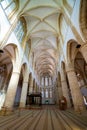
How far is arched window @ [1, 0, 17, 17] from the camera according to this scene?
7.98 meters

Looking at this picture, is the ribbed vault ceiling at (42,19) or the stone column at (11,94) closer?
the stone column at (11,94)

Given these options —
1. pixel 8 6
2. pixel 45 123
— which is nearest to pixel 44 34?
pixel 8 6

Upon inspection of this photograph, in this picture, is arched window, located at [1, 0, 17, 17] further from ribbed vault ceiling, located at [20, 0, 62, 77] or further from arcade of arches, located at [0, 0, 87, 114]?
ribbed vault ceiling, located at [20, 0, 62, 77]

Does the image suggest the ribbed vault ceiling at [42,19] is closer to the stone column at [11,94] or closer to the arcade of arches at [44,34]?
the arcade of arches at [44,34]

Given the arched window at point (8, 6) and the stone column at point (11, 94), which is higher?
the arched window at point (8, 6)

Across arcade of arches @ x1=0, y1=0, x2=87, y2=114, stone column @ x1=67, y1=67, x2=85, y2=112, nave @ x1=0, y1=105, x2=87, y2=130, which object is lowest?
nave @ x1=0, y1=105, x2=87, y2=130

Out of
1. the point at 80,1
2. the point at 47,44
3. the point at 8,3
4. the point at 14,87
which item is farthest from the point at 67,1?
the point at 14,87

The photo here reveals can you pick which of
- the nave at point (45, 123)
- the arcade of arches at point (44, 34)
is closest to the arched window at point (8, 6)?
the arcade of arches at point (44, 34)

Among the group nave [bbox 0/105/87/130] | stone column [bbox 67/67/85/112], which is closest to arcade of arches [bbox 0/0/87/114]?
stone column [bbox 67/67/85/112]

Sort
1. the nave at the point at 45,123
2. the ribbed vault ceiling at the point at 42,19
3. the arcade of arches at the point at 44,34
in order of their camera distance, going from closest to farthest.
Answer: the nave at the point at 45,123, the arcade of arches at the point at 44,34, the ribbed vault ceiling at the point at 42,19

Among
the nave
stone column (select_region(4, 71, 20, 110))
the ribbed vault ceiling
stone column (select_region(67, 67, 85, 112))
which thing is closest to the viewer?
the nave

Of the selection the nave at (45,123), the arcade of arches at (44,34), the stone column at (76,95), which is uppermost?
the arcade of arches at (44,34)

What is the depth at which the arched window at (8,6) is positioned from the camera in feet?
26.2

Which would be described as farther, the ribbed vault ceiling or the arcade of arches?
the ribbed vault ceiling
